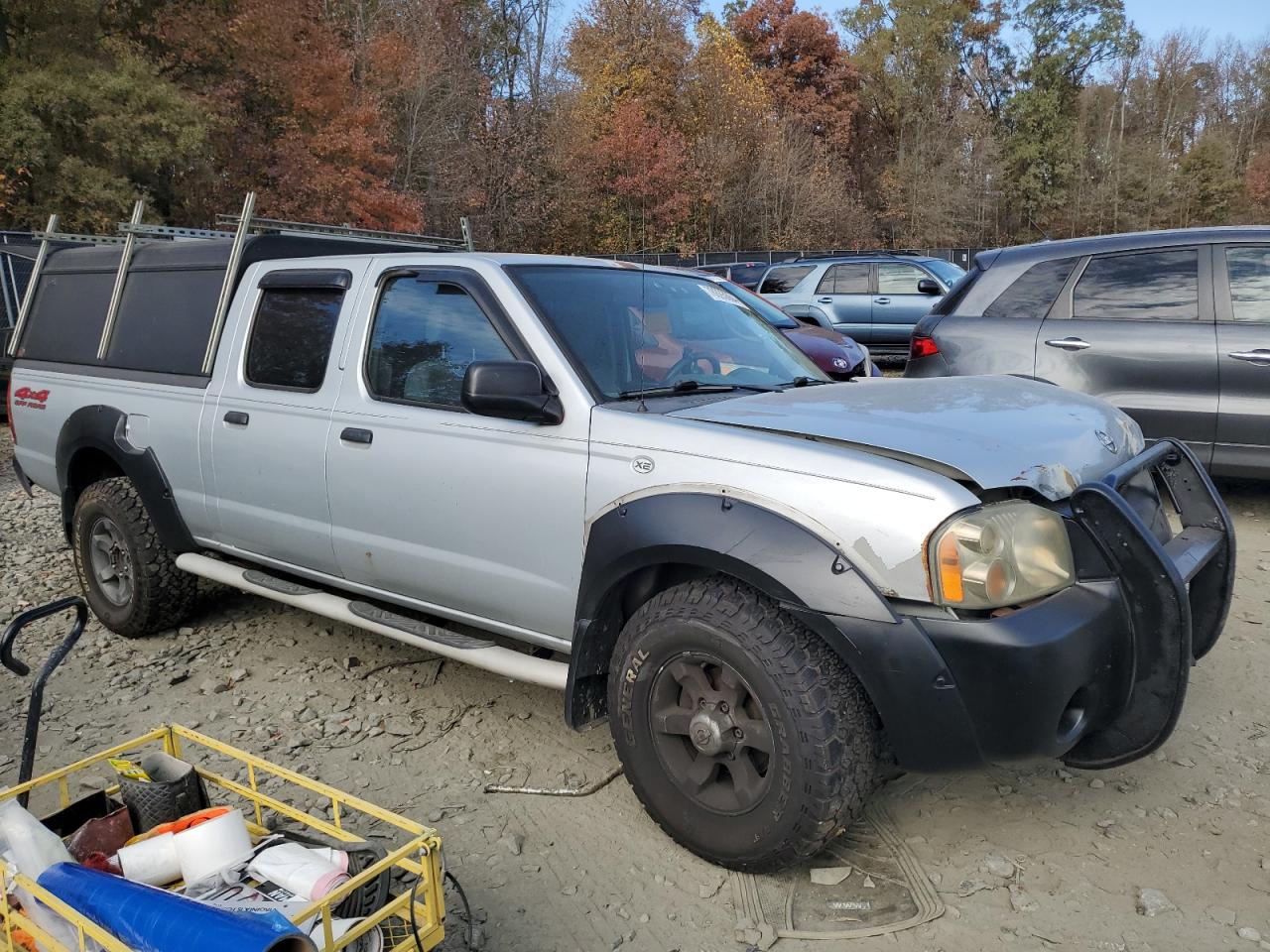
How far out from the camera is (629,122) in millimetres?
34562

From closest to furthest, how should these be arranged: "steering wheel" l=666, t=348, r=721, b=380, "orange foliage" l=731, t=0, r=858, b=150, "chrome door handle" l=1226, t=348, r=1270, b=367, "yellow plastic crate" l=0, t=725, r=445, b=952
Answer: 1. "yellow plastic crate" l=0, t=725, r=445, b=952
2. "steering wheel" l=666, t=348, r=721, b=380
3. "chrome door handle" l=1226, t=348, r=1270, b=367
4. "orange foliage" l=731, t=0, r=858, b=150

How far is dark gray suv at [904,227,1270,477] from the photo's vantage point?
598 centimetres

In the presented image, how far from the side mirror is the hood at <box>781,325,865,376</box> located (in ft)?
20.8

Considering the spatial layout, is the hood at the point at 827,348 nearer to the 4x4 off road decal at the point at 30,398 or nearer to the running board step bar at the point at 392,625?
the running board step bar at the point at 392,625

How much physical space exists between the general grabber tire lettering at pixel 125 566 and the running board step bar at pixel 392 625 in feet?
0.54

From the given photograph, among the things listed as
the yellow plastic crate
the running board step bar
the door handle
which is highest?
the door handle

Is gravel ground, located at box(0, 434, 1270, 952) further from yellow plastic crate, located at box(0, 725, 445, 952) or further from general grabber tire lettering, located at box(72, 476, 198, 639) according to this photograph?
yellow plastic crate, located at box(0, 725, 445, 952)

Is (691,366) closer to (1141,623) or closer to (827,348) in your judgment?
(1141,623)

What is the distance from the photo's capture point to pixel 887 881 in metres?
2.89

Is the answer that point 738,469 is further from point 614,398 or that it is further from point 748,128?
point 748,128

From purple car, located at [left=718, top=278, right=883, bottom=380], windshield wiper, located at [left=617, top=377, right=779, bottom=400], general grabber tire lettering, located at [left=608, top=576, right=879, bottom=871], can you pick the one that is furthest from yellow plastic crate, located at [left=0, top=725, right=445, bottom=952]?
purple car, located at [left=718, top=278, right=883, bottom=380]

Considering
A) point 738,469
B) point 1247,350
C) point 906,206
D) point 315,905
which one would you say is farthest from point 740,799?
point 906,206

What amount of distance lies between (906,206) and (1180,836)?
52142 millimetres

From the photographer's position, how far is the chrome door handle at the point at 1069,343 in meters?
6.34
